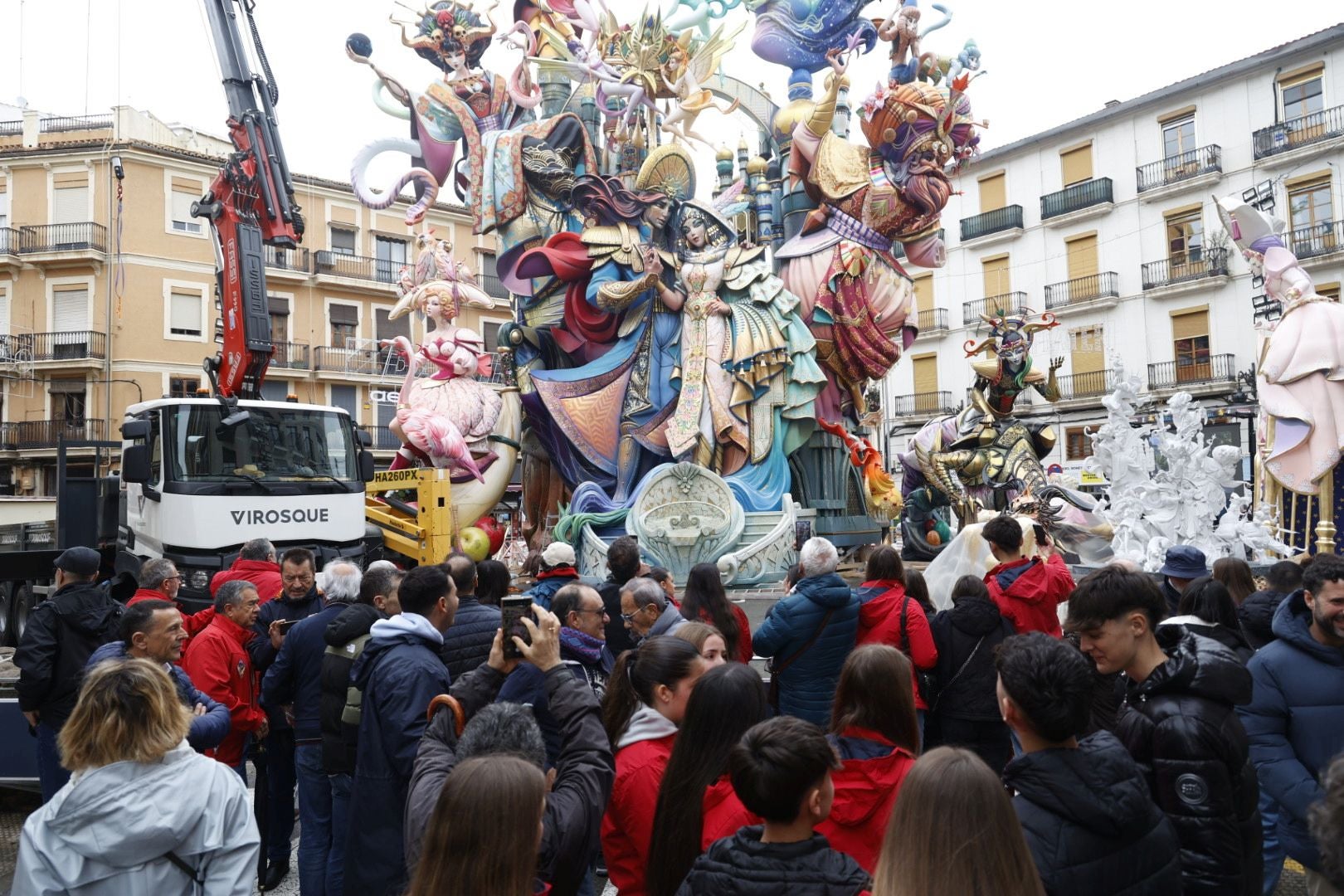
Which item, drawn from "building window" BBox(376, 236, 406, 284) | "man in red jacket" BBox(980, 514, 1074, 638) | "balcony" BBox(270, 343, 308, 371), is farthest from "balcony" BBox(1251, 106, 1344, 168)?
"balcony" BBox(270, 343, 308, 371)

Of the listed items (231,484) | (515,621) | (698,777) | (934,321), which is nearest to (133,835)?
(515,621)

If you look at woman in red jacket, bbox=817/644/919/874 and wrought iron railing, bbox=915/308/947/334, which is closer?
woman in red jacket, bbox=817/644/919/874

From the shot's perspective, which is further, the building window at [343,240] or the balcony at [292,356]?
the building window at [343,240]

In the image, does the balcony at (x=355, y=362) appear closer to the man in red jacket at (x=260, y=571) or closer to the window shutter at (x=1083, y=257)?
the window shutter at (x=1083, y=257)

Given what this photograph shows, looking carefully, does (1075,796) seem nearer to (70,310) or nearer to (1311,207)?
(1311,207)

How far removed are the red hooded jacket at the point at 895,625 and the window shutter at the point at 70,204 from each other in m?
31.0

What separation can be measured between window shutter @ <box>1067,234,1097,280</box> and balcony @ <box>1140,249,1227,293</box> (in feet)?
5.14

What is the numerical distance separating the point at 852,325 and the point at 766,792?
15154 millimetres

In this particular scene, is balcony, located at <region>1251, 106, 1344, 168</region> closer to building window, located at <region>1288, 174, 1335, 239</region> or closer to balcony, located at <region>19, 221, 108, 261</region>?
building window, located at <region>1288, 174, 1335, 239</region>

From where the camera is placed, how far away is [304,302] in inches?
1294

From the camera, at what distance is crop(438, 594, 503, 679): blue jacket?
4324 mm

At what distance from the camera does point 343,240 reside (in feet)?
111

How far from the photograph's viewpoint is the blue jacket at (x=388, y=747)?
3.69 m

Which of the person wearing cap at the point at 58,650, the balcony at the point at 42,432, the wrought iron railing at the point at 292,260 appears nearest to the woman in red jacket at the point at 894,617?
the person wearing cap at the point at 58,650
